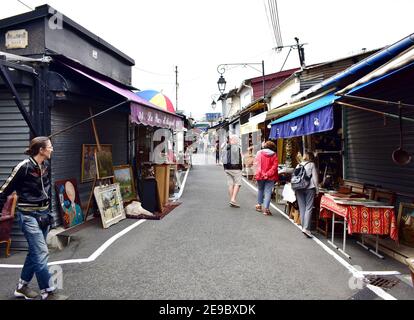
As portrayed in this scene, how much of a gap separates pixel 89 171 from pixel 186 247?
407cm

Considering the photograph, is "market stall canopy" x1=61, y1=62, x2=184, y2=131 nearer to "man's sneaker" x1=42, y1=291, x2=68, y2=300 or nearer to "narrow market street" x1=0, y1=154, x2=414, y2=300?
"narrow market street" x1=0, y1=154, x2=414, y2=300

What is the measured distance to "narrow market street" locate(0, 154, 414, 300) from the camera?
421 cm

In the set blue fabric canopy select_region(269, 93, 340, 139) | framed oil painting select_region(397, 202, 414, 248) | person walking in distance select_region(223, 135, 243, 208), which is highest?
blue fabric canopy select_region(269, 93, 340, 139)

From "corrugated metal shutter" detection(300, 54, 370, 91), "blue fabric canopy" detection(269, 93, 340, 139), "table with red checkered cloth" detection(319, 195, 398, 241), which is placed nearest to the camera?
"table with red checkered cloth" detection(319, 195, 398, 241)

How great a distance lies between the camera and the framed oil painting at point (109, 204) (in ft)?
25.1

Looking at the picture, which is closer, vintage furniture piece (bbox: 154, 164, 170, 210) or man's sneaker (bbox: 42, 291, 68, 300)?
man's sneaker (bbox: 42, 291, 68, 300)

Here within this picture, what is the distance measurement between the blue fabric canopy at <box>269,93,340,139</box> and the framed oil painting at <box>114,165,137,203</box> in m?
4.92

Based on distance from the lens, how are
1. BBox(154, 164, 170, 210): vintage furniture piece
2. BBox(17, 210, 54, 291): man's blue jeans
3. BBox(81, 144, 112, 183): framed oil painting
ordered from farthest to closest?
BBox(154, 164, 170, 210): vintage furniture piece
BBox(81, 144, 112, 183): framed oil painting
BBox(17, 210, 54, 291): man's blue jeans

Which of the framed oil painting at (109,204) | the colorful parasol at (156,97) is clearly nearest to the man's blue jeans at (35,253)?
the framed oil painting at (109,204)

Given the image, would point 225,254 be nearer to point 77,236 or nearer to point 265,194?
point 77,236

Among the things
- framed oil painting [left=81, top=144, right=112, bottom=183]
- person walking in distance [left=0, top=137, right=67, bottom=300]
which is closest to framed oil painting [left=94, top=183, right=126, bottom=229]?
framed oil painting [left=81, top=144, right=112, bottom=183]

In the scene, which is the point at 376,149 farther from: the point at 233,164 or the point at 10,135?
the point at 10,135

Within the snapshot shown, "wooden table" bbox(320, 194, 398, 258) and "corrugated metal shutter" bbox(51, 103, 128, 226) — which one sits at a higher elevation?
"corrugated metal shutter" bbox(51, 103, 128, 226)

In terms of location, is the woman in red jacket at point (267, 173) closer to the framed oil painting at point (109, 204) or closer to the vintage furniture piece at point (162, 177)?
the vintage furniture piece at point (162, 177)
